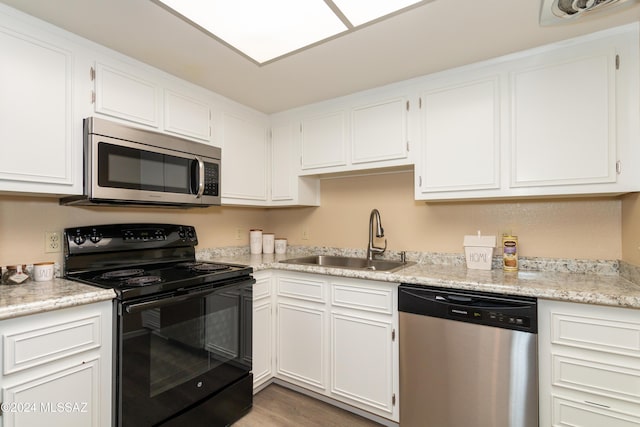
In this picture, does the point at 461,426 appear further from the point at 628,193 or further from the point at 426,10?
the point at 426,10

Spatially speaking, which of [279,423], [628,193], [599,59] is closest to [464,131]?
[599,59]

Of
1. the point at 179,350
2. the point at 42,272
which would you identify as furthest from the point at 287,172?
the point at 42,272

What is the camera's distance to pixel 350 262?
268 cm

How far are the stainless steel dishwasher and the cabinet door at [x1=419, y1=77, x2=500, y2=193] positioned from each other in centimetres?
72

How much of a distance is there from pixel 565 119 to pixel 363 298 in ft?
4.98

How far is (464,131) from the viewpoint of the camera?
6.45ft

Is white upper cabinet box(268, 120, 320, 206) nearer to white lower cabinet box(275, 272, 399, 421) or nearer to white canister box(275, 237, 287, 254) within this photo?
white canister box(275, 237, 287, 254)

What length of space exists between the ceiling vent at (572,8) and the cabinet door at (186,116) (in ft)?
6.69

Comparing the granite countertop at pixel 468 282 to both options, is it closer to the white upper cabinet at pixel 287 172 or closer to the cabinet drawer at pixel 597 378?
the cabinet drawer at pixel 597 378

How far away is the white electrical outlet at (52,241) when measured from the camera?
5.76ft

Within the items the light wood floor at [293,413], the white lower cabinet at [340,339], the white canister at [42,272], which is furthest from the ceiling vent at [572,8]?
the white canister at [42,272]

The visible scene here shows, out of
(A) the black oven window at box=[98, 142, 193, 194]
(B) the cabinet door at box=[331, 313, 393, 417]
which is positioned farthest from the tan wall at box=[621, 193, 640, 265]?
(A) the black oven window at box=[98, 142, 193, 194]

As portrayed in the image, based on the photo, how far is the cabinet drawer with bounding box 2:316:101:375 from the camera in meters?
1.17

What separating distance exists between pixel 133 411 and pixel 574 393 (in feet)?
6.63
